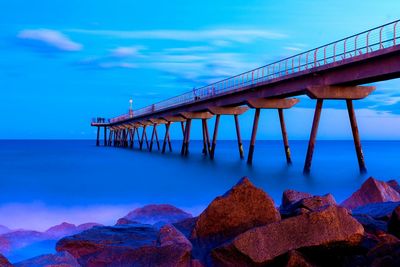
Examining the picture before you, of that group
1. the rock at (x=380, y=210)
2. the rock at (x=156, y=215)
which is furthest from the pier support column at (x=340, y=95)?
the rock at (x=380, y=210)

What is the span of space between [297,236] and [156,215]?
449cm

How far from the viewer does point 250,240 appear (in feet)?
13.8

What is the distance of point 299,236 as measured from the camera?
4223mm

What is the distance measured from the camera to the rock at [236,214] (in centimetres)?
501

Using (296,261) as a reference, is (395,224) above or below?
above

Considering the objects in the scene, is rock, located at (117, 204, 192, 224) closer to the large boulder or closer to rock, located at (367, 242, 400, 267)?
the large boulder

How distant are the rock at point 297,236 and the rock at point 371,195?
12.7 feet

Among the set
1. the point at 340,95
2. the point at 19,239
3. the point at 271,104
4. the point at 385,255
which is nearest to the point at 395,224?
the point at 385,255

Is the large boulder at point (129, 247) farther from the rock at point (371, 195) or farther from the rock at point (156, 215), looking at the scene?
the rock at point (371, 195)

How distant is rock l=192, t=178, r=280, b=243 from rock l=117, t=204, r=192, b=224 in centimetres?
302

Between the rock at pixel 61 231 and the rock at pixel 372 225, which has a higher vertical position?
the rock at pixel 372 225

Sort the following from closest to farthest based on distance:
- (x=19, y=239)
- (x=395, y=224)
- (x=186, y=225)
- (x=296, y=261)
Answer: (x=296, y=261)
(x=395, y=224)
(x=186, y=225)
(x=19, y=239)

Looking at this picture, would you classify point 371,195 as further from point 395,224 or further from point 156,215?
point 156,215

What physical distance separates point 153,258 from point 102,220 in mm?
6483
